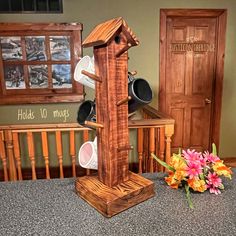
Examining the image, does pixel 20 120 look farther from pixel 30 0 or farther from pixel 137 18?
pixel 137 18

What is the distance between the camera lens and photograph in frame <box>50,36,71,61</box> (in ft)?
10.7

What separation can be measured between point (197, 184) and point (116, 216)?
0.39 metres

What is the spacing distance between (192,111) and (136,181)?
9.09 ft

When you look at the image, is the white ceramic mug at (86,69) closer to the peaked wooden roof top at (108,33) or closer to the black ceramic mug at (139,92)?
the peaked wooden roof top at (108,33)

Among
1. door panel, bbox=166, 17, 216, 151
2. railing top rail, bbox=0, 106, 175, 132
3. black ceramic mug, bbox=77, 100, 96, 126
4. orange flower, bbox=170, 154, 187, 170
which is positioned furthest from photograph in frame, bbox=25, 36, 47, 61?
orange flower, bbox=170, 154, 187, 170

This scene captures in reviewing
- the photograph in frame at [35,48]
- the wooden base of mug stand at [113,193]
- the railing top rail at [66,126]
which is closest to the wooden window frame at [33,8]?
the photograph in frame at [35,48]

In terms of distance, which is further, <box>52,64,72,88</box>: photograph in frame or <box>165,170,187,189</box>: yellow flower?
<box>52,64,72,88</box>: photograph in frame

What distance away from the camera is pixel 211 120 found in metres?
3.76

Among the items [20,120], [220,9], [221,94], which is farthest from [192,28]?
[20,120]

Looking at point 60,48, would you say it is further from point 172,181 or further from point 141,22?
point 172,181

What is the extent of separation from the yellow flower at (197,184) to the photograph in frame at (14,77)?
9.11 feet

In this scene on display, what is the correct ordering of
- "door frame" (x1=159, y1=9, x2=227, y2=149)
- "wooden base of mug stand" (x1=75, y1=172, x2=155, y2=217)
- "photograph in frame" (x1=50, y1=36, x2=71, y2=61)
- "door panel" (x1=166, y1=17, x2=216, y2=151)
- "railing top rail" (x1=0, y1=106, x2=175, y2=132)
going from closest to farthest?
"wooden base of mug stand" (x1=75, y1=172, x2=155, y2=217) < "railing top rail" (x1=0, y1=106, x2=175, y2=132) < "photograph in frame" (x1=50, y1=36, x2=71, y2=61) < "door frame" (x1=159, y1=9, x2=227, y2=149) < "door panel" (x1=166, y1=17, x2=216, y2=151)

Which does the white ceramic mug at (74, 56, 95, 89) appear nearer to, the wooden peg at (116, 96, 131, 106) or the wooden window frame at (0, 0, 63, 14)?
the wooden peg at (116, 96, 131, 106)

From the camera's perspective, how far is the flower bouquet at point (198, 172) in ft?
3.78
